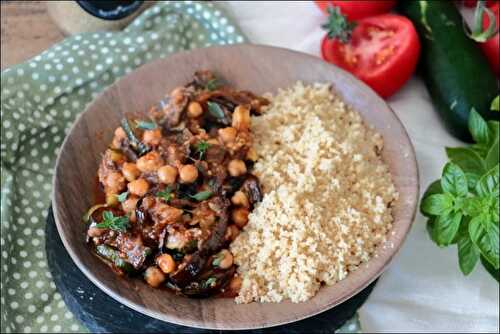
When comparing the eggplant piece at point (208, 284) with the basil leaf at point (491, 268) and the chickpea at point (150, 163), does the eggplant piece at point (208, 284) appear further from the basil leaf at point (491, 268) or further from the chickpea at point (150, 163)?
the basil leaf at point (491, 268)

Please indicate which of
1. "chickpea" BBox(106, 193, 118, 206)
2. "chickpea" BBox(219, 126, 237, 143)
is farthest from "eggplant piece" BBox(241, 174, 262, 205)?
"chickpea" BBox(106, 193, 118, 206)

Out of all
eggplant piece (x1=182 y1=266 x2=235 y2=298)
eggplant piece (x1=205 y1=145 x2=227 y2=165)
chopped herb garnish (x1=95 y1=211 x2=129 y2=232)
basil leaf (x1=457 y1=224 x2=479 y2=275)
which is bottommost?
basil leaf (x1=457 y1=224 x2=479 y2=275)

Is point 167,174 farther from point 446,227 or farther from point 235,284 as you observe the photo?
point 446,227

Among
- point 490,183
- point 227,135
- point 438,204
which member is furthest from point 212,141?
point 490,183

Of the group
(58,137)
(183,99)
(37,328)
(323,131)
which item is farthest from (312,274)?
(58,137)

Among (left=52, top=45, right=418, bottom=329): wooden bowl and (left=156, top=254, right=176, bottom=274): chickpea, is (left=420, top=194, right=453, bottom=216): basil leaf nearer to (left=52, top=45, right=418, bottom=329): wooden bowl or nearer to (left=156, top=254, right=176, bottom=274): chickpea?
(left=52, top=45, right=418, bottom=329): wooden bowl

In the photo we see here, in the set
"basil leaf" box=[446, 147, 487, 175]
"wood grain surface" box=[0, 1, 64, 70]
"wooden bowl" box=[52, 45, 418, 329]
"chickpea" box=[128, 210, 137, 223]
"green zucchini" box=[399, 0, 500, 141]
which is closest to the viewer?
"wooden bowl" box=[52, 45, 418, 329]

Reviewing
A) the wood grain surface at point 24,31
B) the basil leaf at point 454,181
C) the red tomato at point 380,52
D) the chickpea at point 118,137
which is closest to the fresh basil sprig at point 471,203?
the basil leaf at point 454,181
